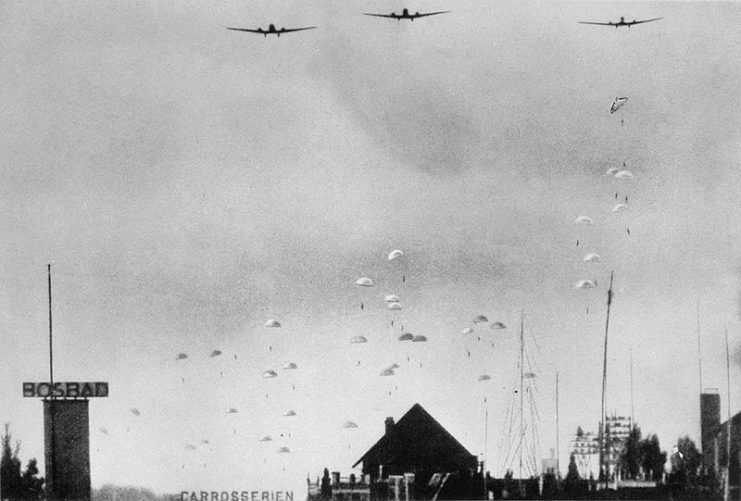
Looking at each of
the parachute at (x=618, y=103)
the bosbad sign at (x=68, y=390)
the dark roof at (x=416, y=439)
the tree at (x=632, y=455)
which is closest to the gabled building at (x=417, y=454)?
the dark roof at (x=416, y=439)

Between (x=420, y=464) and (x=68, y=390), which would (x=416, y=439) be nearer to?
(x=420, y=464)

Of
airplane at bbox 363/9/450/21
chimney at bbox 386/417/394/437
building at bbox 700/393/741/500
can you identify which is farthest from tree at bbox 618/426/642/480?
airplane at bbox 363/9/450/21

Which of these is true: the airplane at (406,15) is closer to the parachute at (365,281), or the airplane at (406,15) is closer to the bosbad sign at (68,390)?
the parachute at (365,281)

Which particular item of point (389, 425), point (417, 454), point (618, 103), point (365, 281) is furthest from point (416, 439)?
point (618, 103)

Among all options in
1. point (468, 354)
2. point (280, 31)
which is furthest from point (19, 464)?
point (280, 31)

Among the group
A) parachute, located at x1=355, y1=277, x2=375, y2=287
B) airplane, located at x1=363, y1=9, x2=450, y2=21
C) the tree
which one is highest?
airplane, located at x1=363, y1=9, x2=450, y2=21

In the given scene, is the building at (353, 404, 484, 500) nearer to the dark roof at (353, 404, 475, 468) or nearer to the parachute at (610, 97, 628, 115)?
the dark roof at (353, 404, 475, 468)
